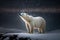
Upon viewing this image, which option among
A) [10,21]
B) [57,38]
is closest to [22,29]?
[10,21]

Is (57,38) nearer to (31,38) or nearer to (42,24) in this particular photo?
(31,38)

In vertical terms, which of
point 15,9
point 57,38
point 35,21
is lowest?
point 57,38

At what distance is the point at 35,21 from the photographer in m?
1.33

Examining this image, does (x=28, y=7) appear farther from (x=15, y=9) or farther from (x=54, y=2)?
(x=54, y=2)

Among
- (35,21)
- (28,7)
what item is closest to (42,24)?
(35,21)

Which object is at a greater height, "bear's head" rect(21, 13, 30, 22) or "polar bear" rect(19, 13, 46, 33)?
"bear's head" rect(21, 13, 30, 22)

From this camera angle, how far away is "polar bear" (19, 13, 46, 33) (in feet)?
4.24

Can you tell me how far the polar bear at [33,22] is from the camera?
129 cm

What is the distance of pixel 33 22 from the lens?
1.32m

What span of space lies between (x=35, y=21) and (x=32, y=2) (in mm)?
146

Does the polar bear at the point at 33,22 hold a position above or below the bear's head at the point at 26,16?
below

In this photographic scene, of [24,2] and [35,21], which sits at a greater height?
[24,2]

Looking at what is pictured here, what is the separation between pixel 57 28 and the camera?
133cm

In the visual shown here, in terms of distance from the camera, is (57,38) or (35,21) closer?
(57,38)
